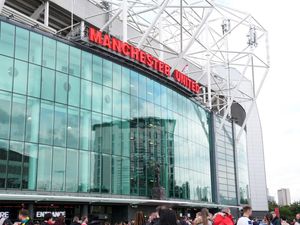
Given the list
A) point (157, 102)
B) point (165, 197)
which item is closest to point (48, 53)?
point (157, 102)

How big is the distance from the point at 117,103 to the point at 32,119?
25.6 feet

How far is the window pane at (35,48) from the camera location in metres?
26.3

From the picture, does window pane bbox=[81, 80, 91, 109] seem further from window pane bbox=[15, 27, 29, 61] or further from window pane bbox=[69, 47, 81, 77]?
window pane bbox=[15, 27, 29, 61]

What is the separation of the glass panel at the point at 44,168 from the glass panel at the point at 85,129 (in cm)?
295

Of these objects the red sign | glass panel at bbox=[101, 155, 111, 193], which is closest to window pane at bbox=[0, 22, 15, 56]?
the red sign

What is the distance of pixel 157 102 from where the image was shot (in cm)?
3756

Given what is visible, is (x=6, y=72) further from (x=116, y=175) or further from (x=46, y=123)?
(x=116, y=175)

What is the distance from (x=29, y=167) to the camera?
25125 millimetres

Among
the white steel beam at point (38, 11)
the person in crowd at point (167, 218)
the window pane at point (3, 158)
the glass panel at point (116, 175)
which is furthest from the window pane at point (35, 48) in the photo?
the person in crowd at point (167, 218)

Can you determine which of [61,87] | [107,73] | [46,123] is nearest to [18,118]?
[46,123]

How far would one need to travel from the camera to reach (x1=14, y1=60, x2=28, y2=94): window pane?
82.7ft

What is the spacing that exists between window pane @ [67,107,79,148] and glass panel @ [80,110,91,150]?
37 centimetres

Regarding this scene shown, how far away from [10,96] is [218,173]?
2903 centimetres

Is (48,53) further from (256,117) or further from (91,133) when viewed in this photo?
(256,117)
